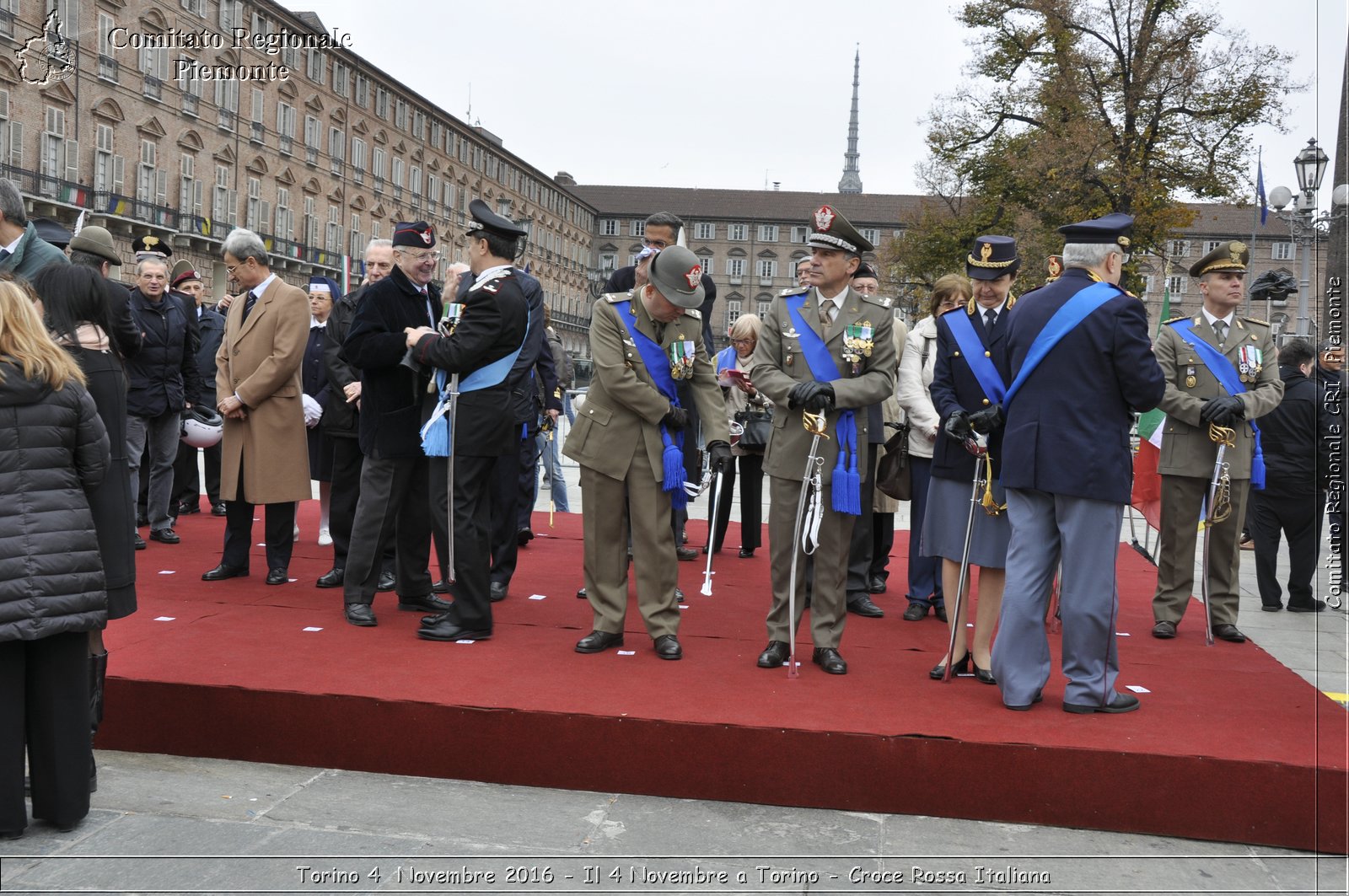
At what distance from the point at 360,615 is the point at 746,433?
3305 millimetres

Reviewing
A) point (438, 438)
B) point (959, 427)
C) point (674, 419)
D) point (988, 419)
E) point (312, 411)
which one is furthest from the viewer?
point (312, 411)

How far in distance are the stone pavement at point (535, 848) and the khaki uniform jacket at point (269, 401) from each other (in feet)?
8.79

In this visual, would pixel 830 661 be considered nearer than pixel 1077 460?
No

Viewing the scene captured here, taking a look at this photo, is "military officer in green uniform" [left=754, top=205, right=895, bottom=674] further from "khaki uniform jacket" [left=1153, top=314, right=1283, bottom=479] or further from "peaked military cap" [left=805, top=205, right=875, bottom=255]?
"khaki uniform jacket" [left=1153, top=314, right=1283, bottom=479]

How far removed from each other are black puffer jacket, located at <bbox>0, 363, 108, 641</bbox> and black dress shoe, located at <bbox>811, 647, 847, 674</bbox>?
2889mm

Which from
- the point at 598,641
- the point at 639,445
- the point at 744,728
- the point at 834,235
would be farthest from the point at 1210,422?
the point at 744,728

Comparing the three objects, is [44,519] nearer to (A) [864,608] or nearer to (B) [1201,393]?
(A) [864,608]

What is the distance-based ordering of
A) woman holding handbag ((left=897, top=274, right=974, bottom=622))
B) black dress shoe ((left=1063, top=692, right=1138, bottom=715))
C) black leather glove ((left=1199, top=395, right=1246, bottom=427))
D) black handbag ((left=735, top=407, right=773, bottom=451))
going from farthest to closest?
black handbag ((left=735, top=407, right=773, bottom=451))
woman holding handbag ((left=897, top=274, right=974, bottom=622))
black leather glove ((left=1199, top=395, right=1246, bottom=427))
black dress shoe ((left=1063, top=692, right=1138, bottom=715))

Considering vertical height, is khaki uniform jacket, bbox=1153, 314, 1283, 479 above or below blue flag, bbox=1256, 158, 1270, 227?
below

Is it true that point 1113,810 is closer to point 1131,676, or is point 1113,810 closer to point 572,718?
point 1131,676

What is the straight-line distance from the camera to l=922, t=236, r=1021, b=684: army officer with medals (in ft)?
17.7

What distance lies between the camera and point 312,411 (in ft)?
25.4

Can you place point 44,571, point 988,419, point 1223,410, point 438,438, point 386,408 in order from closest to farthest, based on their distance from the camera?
point 44,571, point 988,419, point 438,438, point 386,408, point 1223,410

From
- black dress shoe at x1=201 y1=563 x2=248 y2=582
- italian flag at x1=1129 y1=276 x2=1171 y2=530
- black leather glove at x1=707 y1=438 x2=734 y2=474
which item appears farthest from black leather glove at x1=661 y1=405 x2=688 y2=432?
italian flag at x1=1129 y1=276 x2=1171 y2=530
